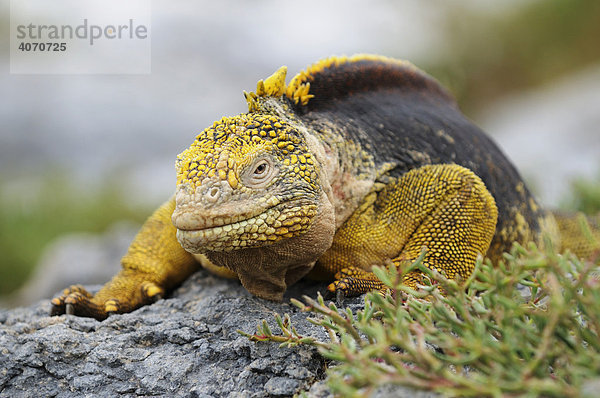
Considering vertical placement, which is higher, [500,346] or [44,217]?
[500,346]

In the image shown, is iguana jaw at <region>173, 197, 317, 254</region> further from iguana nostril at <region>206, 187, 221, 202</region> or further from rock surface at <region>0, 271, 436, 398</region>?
rock surface at <region>0, 271, 436, 398</region>

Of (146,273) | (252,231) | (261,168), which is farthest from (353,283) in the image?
(146,273)

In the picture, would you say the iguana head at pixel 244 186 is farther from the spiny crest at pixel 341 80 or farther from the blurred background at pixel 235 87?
the blurred background at pixel 235 87

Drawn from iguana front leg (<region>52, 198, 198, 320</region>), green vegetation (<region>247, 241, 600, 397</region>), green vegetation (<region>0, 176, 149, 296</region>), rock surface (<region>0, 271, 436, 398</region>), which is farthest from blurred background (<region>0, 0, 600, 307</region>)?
green vegetation (<region>247, 241, 600, 397</region>)

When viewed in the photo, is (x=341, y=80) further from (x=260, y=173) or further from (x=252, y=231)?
(x=252, y=231)

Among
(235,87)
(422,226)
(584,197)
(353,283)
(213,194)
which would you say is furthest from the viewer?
(235,87)
